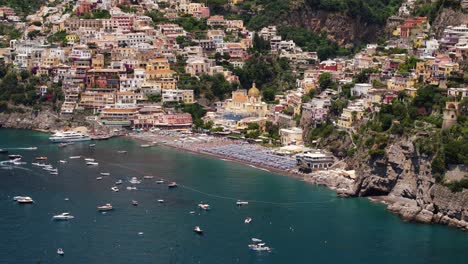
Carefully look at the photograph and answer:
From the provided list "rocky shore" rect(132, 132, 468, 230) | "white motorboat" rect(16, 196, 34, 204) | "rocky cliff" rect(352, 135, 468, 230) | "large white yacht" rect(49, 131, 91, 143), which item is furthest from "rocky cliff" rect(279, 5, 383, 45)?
"white motorboat" rect(16, 196, 34, 204)

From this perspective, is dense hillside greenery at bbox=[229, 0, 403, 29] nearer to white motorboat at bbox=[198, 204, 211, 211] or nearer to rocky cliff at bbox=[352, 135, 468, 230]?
rocky cliff at bbox=[352, 135, 468, 230]

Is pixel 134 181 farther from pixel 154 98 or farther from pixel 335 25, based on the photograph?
pixel 335 25

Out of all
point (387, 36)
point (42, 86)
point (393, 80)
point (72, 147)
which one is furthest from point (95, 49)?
point (393, 80)

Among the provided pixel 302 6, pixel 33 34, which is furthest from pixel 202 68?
pixel 302 6

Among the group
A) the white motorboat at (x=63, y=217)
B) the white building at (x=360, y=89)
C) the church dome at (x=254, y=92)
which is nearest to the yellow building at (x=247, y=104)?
the church dome at (x=254, y=92)

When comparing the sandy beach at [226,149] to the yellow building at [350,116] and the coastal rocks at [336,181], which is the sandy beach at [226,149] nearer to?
the coastal rocks at [336,181]

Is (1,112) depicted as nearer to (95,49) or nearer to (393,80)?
(95,49)
